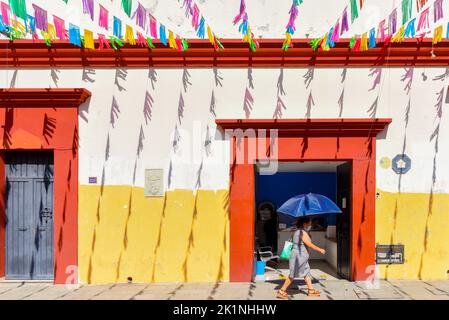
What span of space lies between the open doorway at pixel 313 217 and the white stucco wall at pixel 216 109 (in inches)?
56.9

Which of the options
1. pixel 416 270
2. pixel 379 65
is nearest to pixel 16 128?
pixel 379 65

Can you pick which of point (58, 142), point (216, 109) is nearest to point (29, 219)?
point (58, 142)

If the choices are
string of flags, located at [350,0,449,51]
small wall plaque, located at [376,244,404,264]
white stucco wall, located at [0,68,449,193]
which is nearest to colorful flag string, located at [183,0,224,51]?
white stucco wall, located at [0,68,449,193]

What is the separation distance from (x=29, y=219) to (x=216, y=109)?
4.03 m

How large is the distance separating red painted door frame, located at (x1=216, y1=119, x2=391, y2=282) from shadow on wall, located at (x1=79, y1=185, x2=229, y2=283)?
0.29 metres

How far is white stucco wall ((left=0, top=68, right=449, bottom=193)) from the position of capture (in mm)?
8625

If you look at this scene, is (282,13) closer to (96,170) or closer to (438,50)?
(438,50)

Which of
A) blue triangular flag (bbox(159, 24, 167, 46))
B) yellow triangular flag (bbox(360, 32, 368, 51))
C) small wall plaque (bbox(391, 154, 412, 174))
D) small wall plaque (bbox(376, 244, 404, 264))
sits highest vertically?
blue triangular flag (bbox(159, 24, 167, 46))

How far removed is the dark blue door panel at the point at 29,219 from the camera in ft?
28.7

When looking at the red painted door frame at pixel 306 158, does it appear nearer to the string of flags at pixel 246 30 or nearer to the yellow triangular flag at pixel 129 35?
the string of flags at pixel 246 30

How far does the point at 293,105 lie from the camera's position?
872 centimetres

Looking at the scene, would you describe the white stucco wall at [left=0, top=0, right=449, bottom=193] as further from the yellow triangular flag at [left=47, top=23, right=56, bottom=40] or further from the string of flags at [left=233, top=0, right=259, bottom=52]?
the yellow triangular flag at [left=47, top=23, right=56, bottom=40]

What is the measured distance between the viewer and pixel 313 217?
11922 millimetres

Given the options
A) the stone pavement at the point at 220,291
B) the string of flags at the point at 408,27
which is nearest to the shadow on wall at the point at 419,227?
the stone pavement at the point at 220,291
